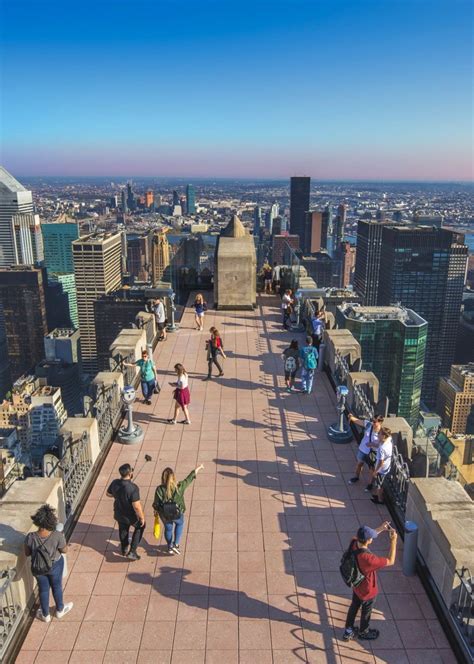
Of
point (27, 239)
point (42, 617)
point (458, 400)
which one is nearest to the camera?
point (42, 617)

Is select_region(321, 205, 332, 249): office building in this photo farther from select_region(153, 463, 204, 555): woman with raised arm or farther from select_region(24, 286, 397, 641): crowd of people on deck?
select_region(153, 463, 204, 555): woman with raised arm

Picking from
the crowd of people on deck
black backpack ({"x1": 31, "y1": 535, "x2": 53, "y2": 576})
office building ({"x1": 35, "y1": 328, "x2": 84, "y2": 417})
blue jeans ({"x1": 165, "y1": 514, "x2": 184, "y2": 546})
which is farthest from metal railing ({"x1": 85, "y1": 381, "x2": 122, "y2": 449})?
office building ({"x1": 35, "y1": 328, "x2": 84, "y2": 417})

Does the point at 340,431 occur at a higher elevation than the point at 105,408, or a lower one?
lower

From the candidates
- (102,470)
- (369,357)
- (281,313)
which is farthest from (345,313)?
(102,470)

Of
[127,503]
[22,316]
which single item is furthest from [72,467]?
[22,316]

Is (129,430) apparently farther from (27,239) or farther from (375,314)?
(27,239)

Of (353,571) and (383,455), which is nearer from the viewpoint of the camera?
(353,571)

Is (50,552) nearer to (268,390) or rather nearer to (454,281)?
(268,390)

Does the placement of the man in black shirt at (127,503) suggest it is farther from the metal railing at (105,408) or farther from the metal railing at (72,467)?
the metal railing at (105,408)
